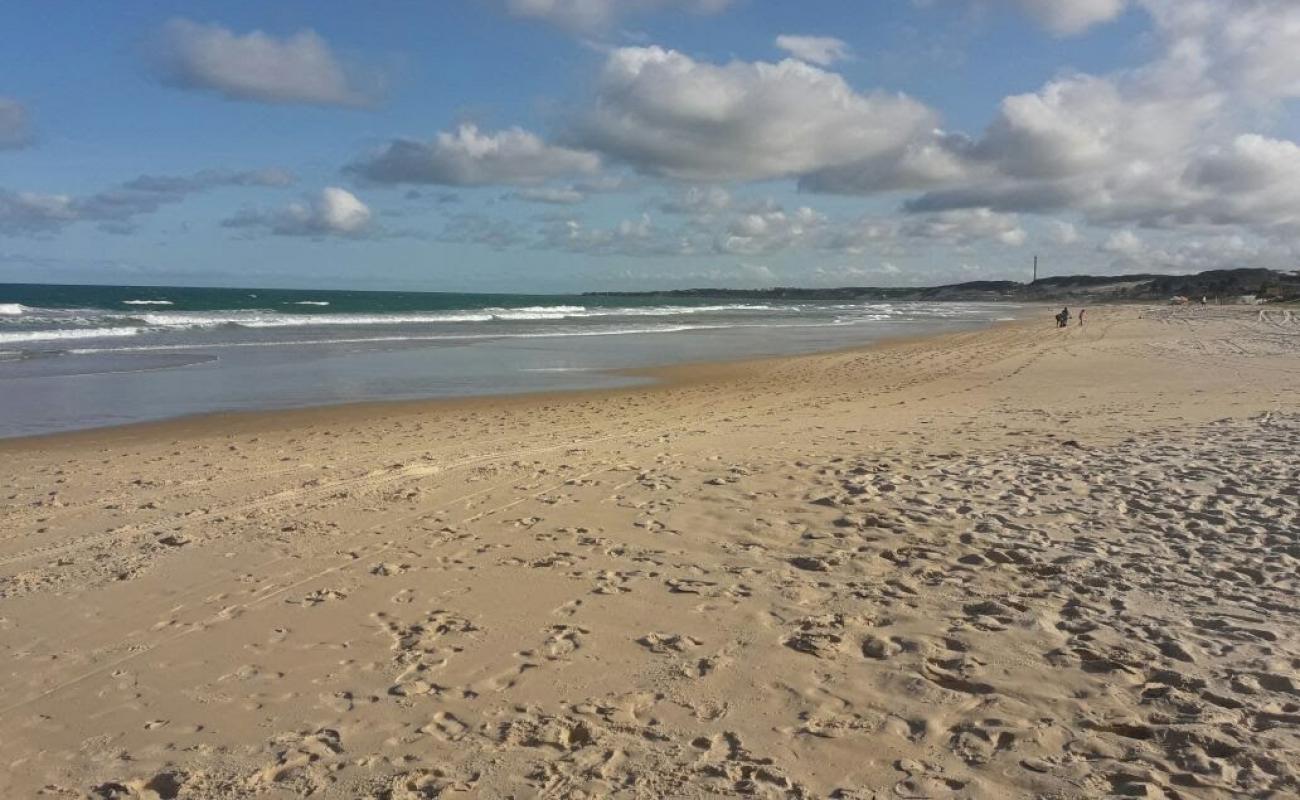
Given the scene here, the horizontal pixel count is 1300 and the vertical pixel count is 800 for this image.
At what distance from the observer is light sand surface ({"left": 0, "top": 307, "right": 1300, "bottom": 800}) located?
3.47 metres

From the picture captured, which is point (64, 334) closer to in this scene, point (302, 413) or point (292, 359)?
point (292, 359)

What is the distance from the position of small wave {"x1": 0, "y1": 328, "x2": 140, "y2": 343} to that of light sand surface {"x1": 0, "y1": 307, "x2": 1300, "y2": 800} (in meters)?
25.2

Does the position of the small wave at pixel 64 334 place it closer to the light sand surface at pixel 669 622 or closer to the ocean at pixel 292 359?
the ocean at pixel 292 359

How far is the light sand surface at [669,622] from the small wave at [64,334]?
82.6ft

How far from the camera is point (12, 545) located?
6.72 m

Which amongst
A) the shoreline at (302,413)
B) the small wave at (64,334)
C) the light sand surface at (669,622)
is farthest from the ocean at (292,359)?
the light sand surface at (669,622)

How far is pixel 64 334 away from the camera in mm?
32375

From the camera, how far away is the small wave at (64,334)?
30359mm

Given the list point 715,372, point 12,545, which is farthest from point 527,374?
point 12,545

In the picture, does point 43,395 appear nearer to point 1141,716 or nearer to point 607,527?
point 607,527

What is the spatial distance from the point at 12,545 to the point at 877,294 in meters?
178

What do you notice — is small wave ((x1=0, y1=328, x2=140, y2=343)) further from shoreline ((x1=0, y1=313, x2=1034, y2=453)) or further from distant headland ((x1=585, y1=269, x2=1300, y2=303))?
distant headland ((x1=585, y1=269, x2=1300, y2=303))

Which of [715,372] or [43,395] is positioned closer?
[43,395]

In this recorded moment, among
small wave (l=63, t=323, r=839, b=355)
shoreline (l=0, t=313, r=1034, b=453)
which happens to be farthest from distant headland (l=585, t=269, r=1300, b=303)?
shoreline (l=0, t=313, r=1034, b=453)
